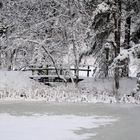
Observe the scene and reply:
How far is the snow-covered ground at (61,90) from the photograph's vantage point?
17125 mm

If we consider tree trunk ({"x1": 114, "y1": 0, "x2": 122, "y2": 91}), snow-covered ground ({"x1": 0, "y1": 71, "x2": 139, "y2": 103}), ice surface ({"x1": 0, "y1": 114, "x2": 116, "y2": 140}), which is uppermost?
tree trunk ({"x1": 114, "y1": 0, "x2": 122, "y2": 91})

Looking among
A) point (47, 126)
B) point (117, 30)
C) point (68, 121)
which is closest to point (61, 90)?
point (117, 30)

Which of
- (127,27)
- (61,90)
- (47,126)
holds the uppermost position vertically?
(127,27)

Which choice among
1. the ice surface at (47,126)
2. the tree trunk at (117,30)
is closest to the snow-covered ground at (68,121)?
the ice surface at (47,126)

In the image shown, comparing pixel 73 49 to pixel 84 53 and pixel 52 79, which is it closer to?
pixel 84 53

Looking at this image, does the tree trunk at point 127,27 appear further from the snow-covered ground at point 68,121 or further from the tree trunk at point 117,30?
the snow-covered ground at point 68,121

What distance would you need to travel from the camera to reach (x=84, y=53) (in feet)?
69.6

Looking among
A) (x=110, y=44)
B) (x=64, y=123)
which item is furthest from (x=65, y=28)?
(x=64, y=123)

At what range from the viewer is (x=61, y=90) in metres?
18.7

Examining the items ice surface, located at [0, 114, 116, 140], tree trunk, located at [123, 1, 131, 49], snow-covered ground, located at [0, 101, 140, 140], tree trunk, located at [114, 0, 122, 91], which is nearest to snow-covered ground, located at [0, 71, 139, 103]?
tree trunk, located at [114, 0, 122, 91]

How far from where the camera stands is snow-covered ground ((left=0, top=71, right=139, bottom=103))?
17125 mm

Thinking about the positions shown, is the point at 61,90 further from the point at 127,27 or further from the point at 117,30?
the point at 127,27

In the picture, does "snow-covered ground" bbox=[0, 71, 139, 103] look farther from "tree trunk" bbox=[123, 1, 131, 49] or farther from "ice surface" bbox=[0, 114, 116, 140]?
"ice surface" bbox=[0, 114, 116, 140]

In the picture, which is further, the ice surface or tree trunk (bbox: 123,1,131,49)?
tree trunk (bbox: 123,1,131,49)
